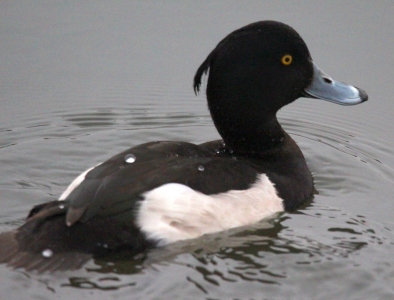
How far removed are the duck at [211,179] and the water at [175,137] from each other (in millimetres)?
114

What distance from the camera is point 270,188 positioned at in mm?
5582

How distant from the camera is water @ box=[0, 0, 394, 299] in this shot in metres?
4.72

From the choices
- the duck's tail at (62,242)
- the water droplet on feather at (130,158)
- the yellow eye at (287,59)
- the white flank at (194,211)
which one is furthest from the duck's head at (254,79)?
the duck's tail at (62,242)

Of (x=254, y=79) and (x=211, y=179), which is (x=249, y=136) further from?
(x=211, y=179)

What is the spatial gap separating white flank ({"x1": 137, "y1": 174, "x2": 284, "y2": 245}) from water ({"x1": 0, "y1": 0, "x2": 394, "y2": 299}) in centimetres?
8

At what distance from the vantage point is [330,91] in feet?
20.6

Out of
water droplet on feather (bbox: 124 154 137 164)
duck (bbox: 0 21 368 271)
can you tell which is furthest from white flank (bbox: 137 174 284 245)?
water droplet on feather (bbox: 124 154 137 164)

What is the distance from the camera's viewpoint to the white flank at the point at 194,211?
16.2 feet

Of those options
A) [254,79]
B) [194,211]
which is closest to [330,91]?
[254,79]

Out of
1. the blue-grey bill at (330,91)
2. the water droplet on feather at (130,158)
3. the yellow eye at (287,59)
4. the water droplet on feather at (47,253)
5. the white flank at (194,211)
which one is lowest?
the water droplet on feather at (47,253)

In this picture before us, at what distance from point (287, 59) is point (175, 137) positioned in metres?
1.72

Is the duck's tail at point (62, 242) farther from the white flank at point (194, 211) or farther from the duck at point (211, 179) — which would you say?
the white flank at point (194, 211)

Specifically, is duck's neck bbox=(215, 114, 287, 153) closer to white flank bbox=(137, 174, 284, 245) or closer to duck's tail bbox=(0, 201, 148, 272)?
white flank bbox=(137, 174, 284, 245)

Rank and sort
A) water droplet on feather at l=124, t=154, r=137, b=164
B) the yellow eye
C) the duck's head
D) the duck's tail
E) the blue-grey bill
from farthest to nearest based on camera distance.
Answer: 1. the blue-grey bill
2. the yellow eye
3. the duck's head
4. water droplet on feather at l=124, t=154, r=137, b=164
5. the duck's tail
